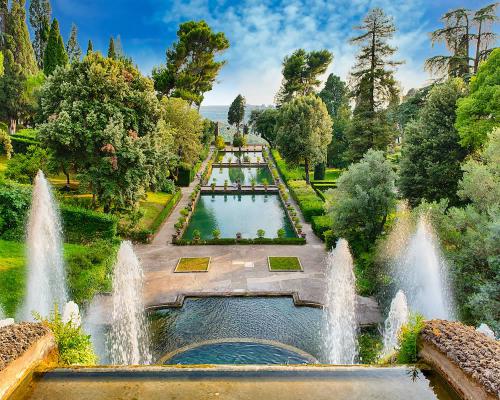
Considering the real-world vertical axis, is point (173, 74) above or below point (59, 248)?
above

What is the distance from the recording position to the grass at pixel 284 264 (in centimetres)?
1825

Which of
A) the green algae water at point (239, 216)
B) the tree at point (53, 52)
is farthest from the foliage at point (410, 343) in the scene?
the tree at point (53, 52)

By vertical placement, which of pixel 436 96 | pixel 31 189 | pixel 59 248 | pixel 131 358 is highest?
pixel 436 96

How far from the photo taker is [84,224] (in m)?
18.3

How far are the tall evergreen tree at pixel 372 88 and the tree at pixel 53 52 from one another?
1529 inches

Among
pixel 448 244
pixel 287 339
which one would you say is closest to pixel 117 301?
pixel 287 339

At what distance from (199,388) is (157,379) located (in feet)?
2.46

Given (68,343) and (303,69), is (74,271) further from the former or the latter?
(303,69)

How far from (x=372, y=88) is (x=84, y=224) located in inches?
796

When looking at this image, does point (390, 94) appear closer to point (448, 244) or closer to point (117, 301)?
point (448, 244)

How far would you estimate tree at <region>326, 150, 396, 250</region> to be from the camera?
16.8 m

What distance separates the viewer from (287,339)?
12445mm

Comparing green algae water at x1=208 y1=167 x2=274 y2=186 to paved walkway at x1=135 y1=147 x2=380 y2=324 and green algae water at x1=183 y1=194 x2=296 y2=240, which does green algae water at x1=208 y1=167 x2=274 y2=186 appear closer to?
green algae water at x1=183 y1=194 x2=296 y2=240

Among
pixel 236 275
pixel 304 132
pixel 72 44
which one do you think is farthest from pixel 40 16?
pixel 236 275
